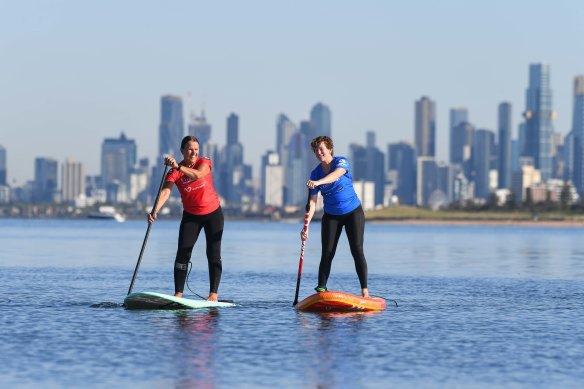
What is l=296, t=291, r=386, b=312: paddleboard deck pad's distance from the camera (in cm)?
1955

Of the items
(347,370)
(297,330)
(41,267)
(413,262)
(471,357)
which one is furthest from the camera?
(413,262)

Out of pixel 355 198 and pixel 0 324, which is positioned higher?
pixel 355 198

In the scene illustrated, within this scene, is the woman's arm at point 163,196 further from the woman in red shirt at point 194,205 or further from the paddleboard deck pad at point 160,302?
the paddleboard deck pad at point 160,302

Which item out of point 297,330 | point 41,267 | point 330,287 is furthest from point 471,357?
point 41,267

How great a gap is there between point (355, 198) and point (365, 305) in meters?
1.59

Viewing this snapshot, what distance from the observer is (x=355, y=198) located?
20.2 m

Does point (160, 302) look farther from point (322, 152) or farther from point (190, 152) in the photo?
point (322, 152)

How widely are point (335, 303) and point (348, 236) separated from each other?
1108mm

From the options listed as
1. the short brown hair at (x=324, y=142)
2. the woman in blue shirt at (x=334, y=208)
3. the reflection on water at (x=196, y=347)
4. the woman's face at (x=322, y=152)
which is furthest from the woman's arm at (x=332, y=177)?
the reflection on water at (x=196, y=347)

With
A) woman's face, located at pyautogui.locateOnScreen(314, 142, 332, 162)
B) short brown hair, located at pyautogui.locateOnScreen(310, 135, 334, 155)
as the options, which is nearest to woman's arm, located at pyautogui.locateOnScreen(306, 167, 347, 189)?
woman's face, located at pyautogui.locateOnScreen(314, 142, 332, 162)

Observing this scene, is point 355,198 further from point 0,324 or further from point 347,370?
point 347,370

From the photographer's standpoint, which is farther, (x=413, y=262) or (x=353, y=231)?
(x=413, y=262)

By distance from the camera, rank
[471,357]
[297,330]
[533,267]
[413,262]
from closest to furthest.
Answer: [471,357] → [297,330] → [533,267] → [413,262]

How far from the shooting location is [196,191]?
1988cm
